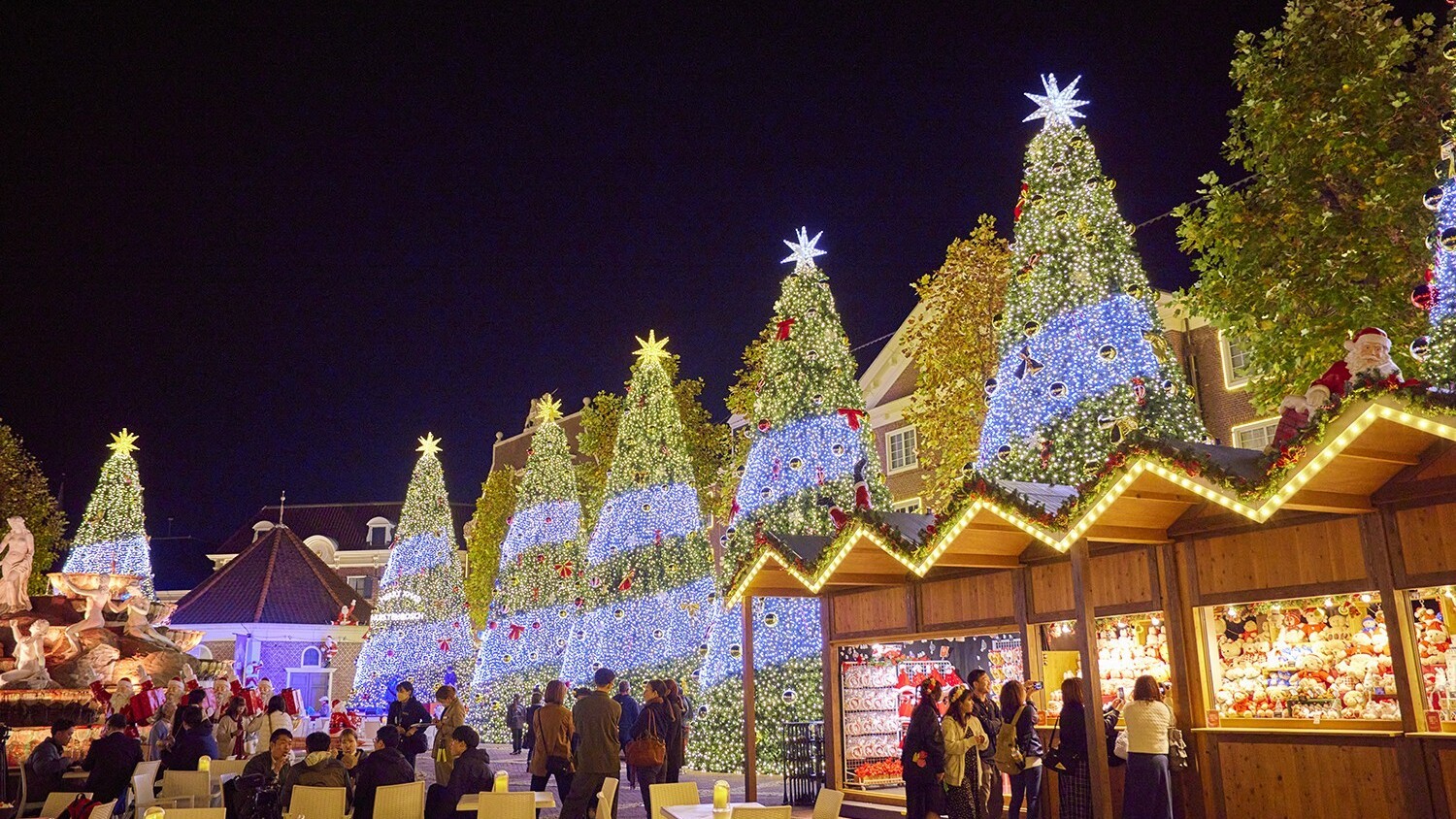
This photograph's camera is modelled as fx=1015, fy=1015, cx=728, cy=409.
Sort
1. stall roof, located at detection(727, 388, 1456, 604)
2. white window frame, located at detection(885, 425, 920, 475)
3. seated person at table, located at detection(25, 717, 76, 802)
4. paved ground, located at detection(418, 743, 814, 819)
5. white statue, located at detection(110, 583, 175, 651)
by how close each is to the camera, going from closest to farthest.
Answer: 1. stall roof, located at detection(727, 388, 1456, 604)
2. seated person at table, located at detection(25, 717, 76, 802)
3. paved ground, located at detection(418, 743, 814, 819)
4. white statue, located at detection(110, 583, 175, 651)
5. white window frame, located at detection(885, 425, 920, 475)

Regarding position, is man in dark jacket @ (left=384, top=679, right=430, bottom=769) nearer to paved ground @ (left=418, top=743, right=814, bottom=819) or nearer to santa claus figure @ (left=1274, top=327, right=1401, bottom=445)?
paved ground @ (left=418, top=743, right=814, bottom=819)

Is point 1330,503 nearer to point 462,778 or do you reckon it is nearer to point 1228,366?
point 462,778

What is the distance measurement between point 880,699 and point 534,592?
16.8 m

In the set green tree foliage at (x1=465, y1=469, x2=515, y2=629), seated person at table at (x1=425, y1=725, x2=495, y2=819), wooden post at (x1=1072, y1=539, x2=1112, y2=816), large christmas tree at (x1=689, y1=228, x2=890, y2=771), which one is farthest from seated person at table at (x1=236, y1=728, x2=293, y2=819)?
green tree foliage at (x1=465, y1=469, x2=515, y2=629)

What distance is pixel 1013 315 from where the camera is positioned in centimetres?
1512

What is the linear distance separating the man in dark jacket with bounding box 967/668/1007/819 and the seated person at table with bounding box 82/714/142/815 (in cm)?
815

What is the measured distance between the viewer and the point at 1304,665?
9594 millimetres

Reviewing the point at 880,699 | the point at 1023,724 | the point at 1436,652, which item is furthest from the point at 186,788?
the point at 1436,652

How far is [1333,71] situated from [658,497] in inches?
622

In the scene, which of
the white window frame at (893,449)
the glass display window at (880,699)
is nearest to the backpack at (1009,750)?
the glass display window at (880,699)

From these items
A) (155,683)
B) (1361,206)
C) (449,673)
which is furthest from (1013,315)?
(449,673)

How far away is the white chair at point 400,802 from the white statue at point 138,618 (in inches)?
656

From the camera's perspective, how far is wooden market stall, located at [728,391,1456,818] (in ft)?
26.9

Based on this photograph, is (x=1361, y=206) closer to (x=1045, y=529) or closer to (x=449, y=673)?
(x=1045, y=529)
